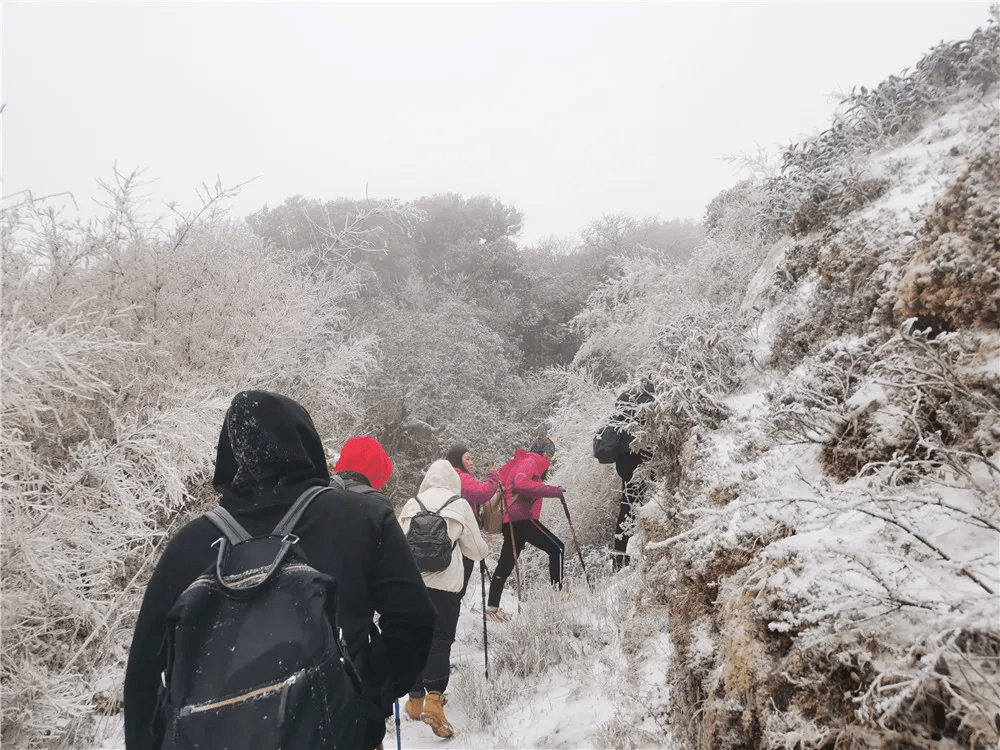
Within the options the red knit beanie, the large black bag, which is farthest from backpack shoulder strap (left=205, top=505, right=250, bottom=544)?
the large black bag

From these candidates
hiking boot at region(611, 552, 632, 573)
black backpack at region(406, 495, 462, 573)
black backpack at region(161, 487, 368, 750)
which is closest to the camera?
black backpack at region(161, 487, 368, 750)

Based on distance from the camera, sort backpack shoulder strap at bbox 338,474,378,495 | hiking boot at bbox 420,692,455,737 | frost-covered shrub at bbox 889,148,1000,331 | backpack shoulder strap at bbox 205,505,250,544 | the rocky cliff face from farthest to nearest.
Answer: hiking boot at bbox 420,692,455,737 → backpack shoulder strap at bbox 338,474,378,495 → frost-covered shrub at bbox 889,148,1000,331 → backpack shoulder strap at bbox 205,505,250,544 → the rocky cliff face

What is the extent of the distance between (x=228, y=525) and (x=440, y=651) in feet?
9.41

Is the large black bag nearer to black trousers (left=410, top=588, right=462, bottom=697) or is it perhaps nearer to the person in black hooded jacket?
black trousers (left=410, top=588, right=462, bottom=697)

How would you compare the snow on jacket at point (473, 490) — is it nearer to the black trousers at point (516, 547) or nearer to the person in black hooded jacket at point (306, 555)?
the black trousers at point (516, 547)

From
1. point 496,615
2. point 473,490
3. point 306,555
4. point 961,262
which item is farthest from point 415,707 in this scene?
point 961,262

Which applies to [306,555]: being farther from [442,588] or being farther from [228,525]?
[442,588]

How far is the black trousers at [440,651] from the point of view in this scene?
409 cm

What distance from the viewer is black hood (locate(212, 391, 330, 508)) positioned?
1.84 metres

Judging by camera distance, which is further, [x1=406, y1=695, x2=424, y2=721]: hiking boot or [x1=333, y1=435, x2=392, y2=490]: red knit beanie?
[x1=406, y1=695, x2=424, y2=721]: hiking boot

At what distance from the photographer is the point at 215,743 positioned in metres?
1.48

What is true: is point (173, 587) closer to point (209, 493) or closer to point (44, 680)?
point (44, 680)

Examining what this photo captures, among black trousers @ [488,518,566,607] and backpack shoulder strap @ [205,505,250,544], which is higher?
backpack shoulder strap @ [205,505,250,544]

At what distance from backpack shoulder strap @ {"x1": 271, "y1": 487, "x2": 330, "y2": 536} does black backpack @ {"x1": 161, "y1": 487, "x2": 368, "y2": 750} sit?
0.24 feet
